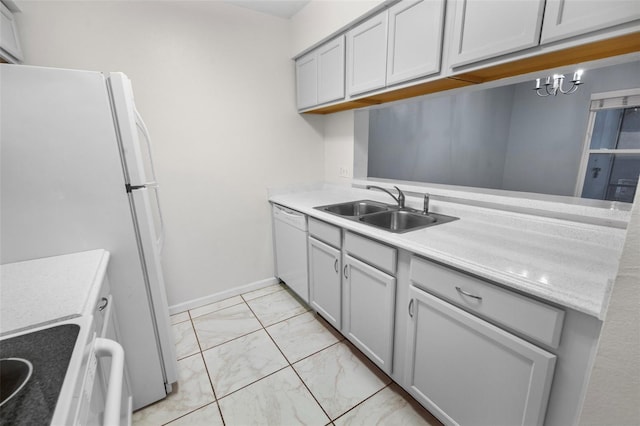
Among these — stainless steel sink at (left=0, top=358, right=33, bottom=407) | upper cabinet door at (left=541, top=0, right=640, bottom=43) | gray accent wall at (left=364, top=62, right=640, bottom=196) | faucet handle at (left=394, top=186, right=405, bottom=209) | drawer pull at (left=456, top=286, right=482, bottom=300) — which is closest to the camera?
stainless steel sink at (left=0, top=358, right=33, bottom=407)

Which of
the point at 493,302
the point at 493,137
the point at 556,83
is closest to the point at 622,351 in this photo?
the point at 493,302

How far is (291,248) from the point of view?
7.84 feet

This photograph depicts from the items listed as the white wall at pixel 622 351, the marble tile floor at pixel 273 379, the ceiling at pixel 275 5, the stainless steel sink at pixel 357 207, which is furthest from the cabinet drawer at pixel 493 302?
the ceiling at pixel 275 5

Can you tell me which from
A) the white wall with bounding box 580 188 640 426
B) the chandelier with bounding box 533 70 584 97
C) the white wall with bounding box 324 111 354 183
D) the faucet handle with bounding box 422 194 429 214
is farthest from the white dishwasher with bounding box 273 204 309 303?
the chandelier with bounding box 533 70 584 97

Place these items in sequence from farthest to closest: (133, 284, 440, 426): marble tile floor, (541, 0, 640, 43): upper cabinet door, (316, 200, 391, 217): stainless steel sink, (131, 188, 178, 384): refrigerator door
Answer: (316, 200, 391, 217): stainless steel sink < (133, 284, 440, 426): marble tile floor < (131, 188, 178, 384): refrigerator door < (541, 0, 640, 43): upper cabinet door

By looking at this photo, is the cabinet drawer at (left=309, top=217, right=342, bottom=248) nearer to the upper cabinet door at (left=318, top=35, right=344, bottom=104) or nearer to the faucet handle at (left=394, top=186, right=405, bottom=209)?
the faucet handle at (left=394, top=186, right=405, bottom=209)

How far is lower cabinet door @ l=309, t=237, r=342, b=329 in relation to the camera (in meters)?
1.85

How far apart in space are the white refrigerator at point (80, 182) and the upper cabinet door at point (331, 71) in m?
1.33

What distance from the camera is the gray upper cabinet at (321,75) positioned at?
2018mm

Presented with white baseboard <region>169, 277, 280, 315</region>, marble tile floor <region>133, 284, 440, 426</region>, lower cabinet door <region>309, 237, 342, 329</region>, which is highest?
lower cabinet door <region>309, 237, 342, 329</region>

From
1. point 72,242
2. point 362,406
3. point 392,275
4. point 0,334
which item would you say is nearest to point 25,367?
point 0,334

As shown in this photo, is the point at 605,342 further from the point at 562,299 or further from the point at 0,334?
the point at 0,334

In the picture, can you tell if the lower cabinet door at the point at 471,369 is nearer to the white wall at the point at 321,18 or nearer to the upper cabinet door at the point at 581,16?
the upper cabinet door at the point at 581,16

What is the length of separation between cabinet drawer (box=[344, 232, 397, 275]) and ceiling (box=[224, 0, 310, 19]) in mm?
1897
